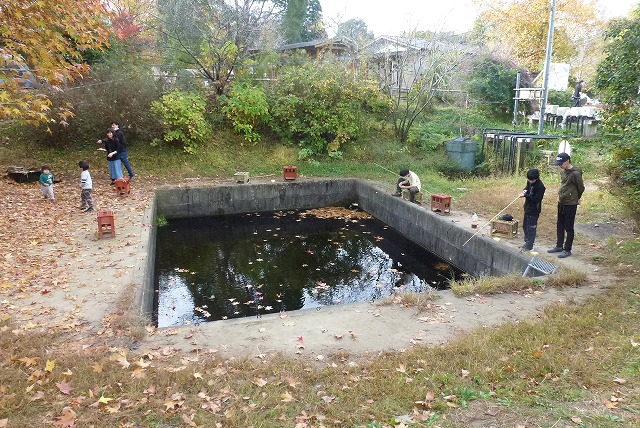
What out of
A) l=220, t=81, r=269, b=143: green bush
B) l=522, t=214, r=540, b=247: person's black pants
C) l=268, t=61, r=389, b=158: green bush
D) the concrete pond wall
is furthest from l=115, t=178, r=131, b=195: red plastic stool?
l=522, t=214, r=540, b=247: person's black pants

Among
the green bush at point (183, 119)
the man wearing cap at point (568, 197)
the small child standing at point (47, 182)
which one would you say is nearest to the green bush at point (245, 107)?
the green bush at point (183, 119)

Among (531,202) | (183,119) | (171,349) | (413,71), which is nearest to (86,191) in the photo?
(183,119)

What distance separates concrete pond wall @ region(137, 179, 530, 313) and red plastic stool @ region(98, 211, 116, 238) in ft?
2.53

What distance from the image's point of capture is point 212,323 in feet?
19.0

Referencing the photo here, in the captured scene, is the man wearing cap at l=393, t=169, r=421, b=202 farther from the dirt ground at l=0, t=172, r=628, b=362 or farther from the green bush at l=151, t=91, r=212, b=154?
the green bush at l=151, t=91, r=212, b=154

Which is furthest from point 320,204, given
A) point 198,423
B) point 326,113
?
point 198,423

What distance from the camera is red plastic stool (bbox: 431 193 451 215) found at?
1121 cm

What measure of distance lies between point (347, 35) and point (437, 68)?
16.1 feet

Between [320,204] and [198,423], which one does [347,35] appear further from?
[198,423]

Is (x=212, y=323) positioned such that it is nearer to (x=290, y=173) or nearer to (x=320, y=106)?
(x=290, y=173)

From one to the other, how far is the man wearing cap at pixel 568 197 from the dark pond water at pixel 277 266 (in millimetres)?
2311

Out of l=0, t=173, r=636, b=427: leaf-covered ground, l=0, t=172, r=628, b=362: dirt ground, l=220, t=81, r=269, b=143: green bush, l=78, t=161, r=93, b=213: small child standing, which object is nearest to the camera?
l=0, t=173, r=636, b=427: leaf-covered ground

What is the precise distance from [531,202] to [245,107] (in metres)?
11.8

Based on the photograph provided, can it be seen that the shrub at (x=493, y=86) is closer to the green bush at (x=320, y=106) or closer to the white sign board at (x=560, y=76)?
the white sign board at (x=560, y=76)
